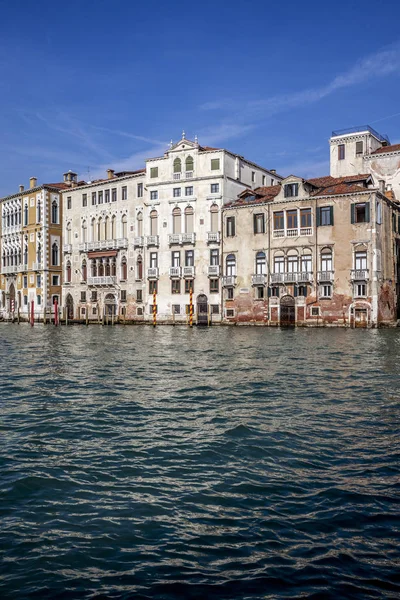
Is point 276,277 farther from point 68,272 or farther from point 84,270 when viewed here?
point 68,272

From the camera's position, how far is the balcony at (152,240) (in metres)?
46.5

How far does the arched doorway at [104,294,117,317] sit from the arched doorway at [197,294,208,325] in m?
8.75

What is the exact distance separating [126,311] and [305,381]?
37.0 m

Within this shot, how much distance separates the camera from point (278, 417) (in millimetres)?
9102

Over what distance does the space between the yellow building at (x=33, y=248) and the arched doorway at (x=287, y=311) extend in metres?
23.3

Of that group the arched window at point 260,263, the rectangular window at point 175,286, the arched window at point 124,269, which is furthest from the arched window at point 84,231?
the arched window at point 260,263

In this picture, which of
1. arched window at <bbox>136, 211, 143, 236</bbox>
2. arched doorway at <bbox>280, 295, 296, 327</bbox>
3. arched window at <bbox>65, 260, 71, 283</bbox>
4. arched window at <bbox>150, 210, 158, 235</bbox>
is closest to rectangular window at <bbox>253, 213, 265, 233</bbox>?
arched doorway at <bbox>280, 295, 296, 327</bbox>

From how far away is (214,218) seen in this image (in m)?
44.1

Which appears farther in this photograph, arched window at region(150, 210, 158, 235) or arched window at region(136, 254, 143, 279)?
arched window at region(136, 254, 143, 279)

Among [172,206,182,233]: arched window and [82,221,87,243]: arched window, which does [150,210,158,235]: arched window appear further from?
[82,221,87,243]: arched window

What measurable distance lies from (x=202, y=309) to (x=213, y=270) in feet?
10.2

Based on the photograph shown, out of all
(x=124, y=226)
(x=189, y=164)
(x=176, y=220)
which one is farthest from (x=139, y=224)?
(x=189, y=164)

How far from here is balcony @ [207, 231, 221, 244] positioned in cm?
4353

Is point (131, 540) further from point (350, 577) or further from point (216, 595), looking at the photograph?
point (350, 577)
